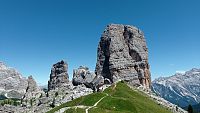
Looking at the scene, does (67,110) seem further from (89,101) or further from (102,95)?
(102,95)

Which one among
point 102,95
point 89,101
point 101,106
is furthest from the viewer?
point 102,95

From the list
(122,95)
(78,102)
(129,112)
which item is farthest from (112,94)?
(129,112)

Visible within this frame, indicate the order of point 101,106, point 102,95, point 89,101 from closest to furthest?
point 101,106, point 89,101, point 102,95

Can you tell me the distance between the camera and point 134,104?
175 meters

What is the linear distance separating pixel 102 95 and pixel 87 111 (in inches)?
1459

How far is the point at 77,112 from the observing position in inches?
5974

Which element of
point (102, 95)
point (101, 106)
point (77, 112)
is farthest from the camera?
point (102, 95)

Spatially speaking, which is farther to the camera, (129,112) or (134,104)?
(134,104)

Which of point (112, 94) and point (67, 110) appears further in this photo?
point (112, 94)

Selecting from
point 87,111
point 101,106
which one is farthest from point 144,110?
point 87,111

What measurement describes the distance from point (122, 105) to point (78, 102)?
28108mm

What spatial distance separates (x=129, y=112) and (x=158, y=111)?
26436 millimetres

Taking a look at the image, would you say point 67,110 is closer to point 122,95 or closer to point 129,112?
point 129,112

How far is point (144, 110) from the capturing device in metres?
170
